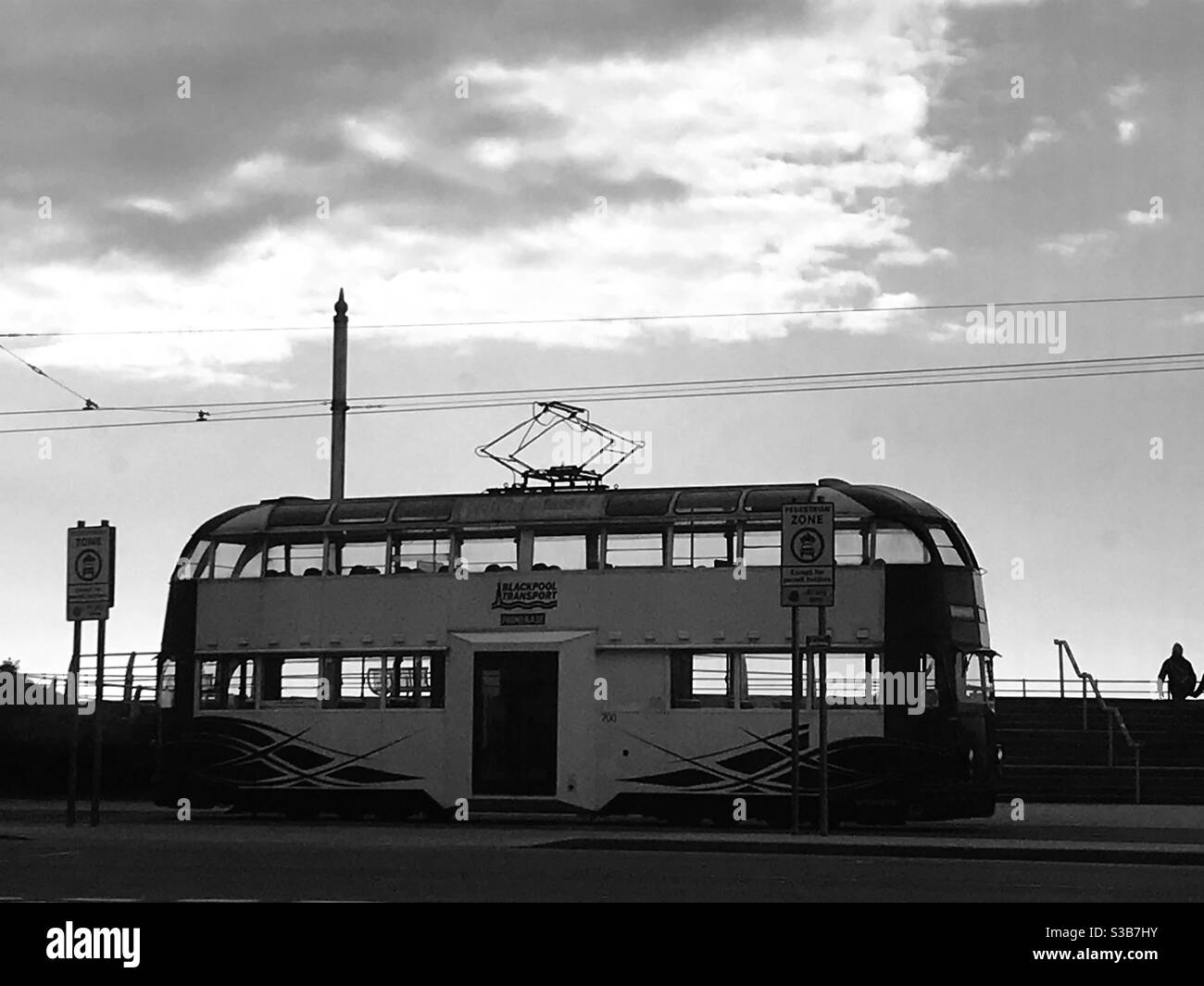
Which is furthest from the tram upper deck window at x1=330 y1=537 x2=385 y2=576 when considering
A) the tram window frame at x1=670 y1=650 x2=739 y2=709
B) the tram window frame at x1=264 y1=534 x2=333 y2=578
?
the tram window frame at x1=670 y1=650 x2=739 y2=709

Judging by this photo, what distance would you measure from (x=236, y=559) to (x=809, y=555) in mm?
9546

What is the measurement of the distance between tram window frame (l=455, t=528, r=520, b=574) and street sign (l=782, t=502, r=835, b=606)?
210 inches

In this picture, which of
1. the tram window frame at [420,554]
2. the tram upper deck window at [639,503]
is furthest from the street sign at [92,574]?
the tram upper deck window at [639,503]

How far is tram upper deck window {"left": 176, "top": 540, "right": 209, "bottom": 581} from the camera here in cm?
3005

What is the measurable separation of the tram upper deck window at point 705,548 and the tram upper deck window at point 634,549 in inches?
9.8

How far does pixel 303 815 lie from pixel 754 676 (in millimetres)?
6942

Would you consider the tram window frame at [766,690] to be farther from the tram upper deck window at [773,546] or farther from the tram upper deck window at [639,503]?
the tram upper deck window at [639,503]

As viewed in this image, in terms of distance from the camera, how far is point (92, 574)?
88.4ft

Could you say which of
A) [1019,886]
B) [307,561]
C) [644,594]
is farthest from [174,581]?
[1019,886]

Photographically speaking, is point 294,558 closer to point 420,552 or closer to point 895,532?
point 420,552

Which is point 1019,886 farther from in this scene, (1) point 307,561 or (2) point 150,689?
(2) point 150,689

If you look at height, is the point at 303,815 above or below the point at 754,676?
below

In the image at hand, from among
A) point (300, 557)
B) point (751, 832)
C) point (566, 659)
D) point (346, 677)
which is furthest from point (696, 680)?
point (300, 557)

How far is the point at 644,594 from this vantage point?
1092 inches
